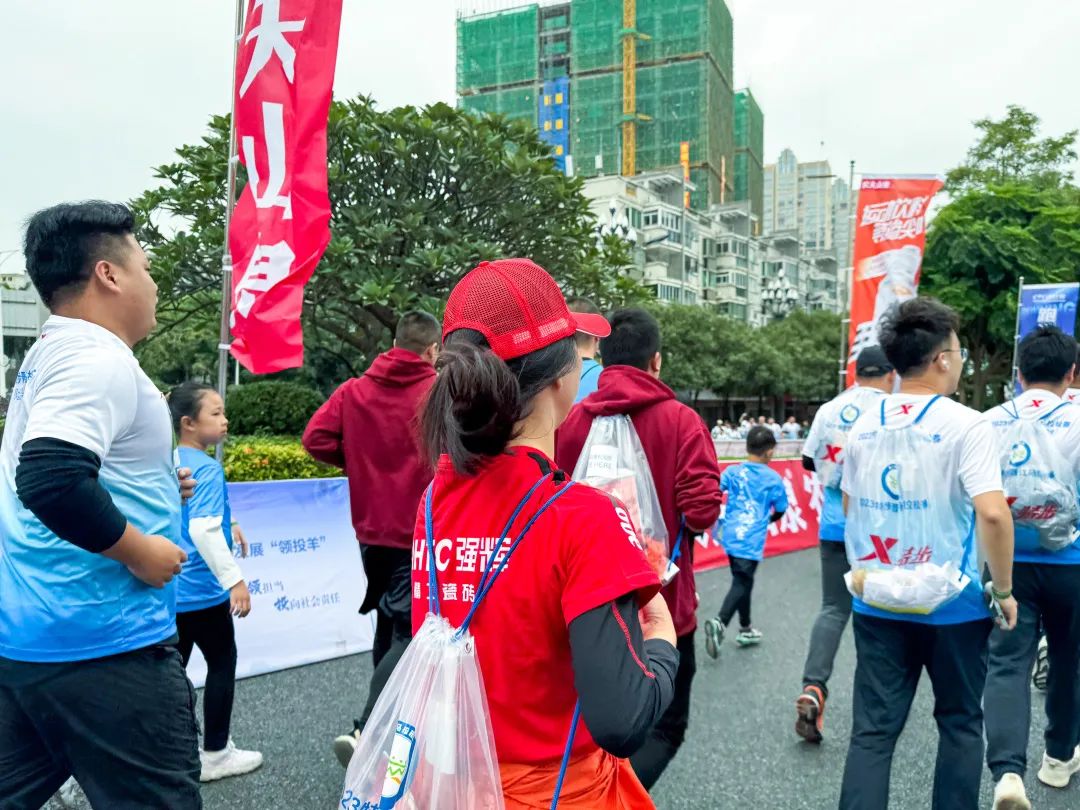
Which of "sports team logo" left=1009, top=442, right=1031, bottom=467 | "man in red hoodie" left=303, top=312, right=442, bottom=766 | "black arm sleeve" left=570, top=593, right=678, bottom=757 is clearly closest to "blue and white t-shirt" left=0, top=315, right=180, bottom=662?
"black arm sleeve" left=570, top=593, right=678, bottom=757

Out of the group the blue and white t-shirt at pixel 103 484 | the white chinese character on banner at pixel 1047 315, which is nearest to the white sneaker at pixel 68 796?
the blue and white t-shirt at pixel 103 484

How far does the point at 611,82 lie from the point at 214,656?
83.4 metres

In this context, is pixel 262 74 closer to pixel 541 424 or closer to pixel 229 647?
pixel 229 647

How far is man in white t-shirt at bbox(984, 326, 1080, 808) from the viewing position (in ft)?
10.8

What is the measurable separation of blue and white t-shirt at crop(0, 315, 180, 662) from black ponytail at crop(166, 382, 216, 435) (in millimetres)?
1534

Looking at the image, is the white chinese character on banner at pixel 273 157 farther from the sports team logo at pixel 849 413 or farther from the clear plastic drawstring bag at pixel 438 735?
the clear plastic drawstring bag at pixel 438 735

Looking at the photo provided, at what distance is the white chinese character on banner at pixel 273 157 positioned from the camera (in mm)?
4801

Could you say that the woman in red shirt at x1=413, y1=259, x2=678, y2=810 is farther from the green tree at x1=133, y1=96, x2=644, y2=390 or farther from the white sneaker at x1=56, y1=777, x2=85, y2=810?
the green tree at x1=133, y1=96, x2=644, y2=390

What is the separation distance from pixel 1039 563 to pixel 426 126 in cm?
968

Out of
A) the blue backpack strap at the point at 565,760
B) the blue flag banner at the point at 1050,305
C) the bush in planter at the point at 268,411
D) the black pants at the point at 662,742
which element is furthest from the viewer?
the blue flag banner at the point at 1050,305

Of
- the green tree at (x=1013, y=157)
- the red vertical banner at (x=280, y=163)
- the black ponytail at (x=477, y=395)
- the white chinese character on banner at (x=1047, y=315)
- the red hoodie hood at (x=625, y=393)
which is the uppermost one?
the green tree at (x=1013, y=157)

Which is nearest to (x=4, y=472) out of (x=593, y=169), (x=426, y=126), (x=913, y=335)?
(x=913, y=335)

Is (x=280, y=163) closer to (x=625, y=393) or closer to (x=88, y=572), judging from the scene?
(x=625, y=393)

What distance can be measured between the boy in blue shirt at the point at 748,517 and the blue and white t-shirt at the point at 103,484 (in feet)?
13.8
